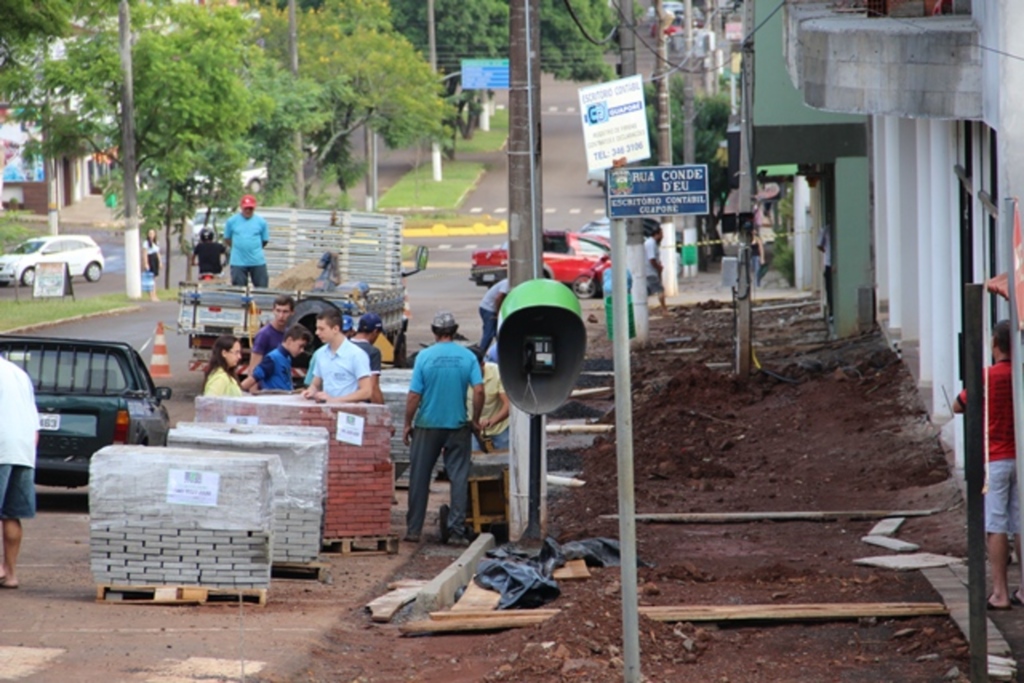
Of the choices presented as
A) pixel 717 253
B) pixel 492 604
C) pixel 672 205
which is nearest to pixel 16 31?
pixel 492 604

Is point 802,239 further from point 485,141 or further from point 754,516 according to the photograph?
point 485,141

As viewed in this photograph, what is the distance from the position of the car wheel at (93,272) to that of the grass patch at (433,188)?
828 inches

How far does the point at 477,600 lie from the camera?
415 inches

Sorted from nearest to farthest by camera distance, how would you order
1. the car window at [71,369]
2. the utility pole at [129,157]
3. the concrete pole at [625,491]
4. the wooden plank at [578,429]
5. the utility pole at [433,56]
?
the concrete pole at [625,491], the car window at [71,369], the wooden plank at [578,429], the utility pole at [129,157], the utility pole at [433,56]

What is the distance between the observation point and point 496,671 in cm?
876

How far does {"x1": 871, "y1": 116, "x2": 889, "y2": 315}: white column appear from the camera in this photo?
23.8 metres

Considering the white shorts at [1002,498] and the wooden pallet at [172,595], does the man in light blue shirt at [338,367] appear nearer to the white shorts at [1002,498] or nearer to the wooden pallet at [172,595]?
the wooden pallet at [172,595]

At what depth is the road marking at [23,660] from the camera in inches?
336

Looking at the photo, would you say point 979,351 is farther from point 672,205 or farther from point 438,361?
point 438,361

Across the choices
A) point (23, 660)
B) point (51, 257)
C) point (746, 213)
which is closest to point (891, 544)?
point (23, 660)

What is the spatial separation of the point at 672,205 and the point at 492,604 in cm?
329

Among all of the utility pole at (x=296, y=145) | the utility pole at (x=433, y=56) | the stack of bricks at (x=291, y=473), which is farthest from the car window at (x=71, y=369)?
the utility pole at (x=433, y=56)

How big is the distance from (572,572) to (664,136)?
79.6 ft

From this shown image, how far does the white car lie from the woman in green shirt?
34.2 m
